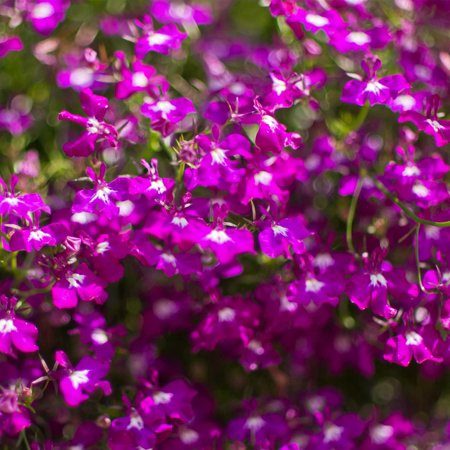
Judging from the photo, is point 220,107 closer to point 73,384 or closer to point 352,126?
point 352,126

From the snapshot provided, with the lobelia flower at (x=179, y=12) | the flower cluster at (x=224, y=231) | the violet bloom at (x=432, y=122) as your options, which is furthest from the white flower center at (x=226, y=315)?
the lobelia flower at (x=179, y=12)

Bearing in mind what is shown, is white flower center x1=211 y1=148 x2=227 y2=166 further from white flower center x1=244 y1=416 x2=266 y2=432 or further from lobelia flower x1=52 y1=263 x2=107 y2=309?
white flower center x1=244 y1=416 x2=266 y2=432

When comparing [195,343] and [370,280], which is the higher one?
[370,280]

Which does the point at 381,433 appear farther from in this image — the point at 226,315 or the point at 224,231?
the point at 224,231

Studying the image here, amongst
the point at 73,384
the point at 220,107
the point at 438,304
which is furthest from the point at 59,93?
the point at 438,304

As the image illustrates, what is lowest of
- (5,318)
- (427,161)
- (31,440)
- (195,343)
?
(31,440)

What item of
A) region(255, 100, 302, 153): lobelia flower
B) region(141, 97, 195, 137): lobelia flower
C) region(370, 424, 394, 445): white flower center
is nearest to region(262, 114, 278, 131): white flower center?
region(255, 100, 302, 153): lobelia flower
